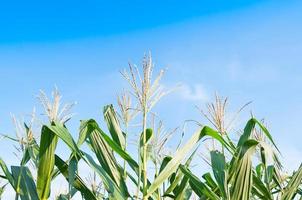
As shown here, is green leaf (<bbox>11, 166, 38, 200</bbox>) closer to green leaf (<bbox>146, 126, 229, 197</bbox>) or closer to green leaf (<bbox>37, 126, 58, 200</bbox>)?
green leaf (<bbox>37, 126, 58, 200</bbox>)

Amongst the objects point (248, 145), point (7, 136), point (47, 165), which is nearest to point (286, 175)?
point (248, 145)

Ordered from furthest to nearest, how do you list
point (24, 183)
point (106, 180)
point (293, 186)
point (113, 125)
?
point (113, 125) → point (293, 186) → point (24, 183) → point (106, 180)

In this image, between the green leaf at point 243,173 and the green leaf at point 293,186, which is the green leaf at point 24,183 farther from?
the green leaf at point 293,186

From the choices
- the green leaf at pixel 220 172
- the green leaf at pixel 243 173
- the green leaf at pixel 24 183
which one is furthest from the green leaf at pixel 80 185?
the green leaf at pixel 243 173

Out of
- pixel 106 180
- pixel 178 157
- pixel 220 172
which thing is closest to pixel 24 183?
pixel 106 180

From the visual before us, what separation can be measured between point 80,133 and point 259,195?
1.54 m

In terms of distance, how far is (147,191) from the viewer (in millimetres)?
3115

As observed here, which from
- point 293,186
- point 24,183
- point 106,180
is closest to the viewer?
point 106,180

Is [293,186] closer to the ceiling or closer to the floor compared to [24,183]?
closer to the floor

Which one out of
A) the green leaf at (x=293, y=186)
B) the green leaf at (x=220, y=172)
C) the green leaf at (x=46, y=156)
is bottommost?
the green leaf at (x=293, y=186)

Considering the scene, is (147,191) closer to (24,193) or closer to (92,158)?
(92,158)

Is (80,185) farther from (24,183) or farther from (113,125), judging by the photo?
(113,125)

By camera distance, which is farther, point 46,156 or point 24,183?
point 24,183

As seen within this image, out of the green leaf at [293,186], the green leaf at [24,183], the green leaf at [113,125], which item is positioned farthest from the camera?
the green leaf at [113,125]
